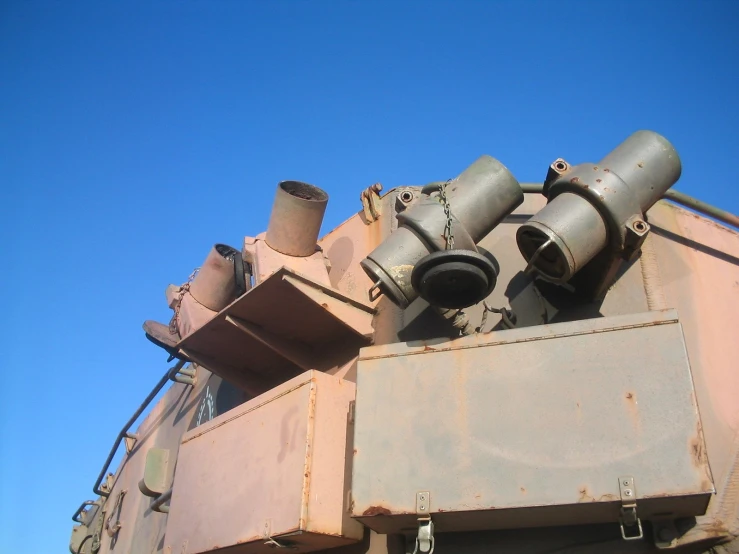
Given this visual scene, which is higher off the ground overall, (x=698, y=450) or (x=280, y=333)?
(x=280, y=333)

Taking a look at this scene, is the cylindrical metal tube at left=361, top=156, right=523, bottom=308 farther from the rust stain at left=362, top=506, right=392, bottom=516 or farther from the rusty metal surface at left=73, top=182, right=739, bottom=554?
the rust stain at left=362, top=506, right=392, bottom=516

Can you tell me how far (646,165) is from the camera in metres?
4.15

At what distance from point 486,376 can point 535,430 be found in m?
0.34

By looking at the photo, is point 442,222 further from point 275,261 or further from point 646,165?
point 275,261

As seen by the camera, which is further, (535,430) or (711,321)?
(711,321)

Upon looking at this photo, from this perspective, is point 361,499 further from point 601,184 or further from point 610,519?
point 601,184

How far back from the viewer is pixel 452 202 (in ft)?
14.2

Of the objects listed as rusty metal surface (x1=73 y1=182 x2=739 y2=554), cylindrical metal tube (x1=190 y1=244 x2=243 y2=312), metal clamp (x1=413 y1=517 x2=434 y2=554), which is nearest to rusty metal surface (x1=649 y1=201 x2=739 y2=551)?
rusty metal surface (x1=73 y1=182 x2=739 y2=554)

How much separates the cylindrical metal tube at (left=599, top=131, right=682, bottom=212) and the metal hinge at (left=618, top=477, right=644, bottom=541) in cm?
158

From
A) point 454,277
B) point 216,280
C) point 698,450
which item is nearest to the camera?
point 698,450

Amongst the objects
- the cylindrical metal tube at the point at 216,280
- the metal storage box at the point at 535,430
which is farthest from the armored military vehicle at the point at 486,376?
the cylindrical metal tube at the point at 216,280

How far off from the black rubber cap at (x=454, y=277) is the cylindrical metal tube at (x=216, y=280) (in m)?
2.62

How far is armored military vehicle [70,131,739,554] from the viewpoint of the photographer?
10.8ft

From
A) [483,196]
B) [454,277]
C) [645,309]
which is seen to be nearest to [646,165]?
[645,309]
